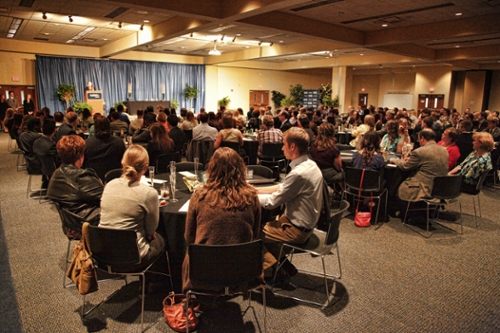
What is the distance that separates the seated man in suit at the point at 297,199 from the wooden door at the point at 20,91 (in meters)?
14.9

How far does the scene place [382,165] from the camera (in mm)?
4605

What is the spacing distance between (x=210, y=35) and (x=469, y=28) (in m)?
6.92

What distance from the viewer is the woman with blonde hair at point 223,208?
7.05 ft

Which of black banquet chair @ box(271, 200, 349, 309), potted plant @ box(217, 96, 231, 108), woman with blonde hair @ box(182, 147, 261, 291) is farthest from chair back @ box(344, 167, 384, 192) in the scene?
potted plant @ box(217, 96, 231, 108)

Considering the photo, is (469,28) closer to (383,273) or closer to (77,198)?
(383,273)

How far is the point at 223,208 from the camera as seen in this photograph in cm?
214

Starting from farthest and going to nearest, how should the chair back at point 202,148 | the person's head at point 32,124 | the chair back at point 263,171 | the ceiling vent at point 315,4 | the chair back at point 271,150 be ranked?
the ceiling vent at point 315,4 → the chair back at point 202,148 → the chair back at point 271,150 → the person's head at point 32,124 → the chair back at point 263,171

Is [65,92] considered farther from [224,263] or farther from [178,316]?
[224,263]

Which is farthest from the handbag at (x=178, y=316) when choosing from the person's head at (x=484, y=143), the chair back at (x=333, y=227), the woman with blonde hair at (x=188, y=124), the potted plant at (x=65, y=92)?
the potted plant at (x=65, y=92)

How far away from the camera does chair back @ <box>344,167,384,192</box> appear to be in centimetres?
441

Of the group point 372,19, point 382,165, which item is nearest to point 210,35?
point 372,19

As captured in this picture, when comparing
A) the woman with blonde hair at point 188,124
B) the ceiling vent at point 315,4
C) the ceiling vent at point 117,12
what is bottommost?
the woman with blonde hair at point 188,124

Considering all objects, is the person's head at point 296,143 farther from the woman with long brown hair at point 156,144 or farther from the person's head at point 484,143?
the person's head at point 484,143

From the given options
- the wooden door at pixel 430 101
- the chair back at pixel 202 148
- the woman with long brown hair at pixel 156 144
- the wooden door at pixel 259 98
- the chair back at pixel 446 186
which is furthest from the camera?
the wooden door at pixel 259 98
